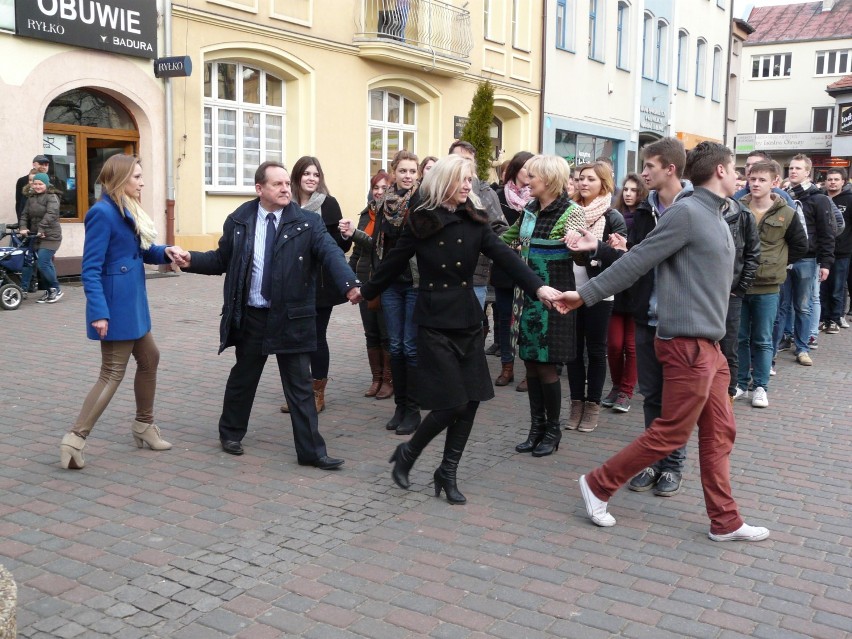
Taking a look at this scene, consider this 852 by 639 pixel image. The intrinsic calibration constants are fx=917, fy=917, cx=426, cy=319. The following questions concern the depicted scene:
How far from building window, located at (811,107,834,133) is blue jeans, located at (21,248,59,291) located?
59.3 meters

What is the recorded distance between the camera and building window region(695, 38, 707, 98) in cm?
3606

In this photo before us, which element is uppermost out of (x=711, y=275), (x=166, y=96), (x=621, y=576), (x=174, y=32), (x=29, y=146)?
(x=174, y=32)

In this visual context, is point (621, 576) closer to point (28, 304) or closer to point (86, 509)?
point (86, 509)

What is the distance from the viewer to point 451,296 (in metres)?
5.04

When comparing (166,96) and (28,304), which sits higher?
(166,96)

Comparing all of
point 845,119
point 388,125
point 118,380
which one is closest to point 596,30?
point 388,125

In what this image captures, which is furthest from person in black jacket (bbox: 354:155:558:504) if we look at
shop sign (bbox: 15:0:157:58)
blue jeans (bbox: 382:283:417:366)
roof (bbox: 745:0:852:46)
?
roof (bbox: 745:0:852:46)

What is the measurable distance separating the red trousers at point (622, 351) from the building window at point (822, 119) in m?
60.6

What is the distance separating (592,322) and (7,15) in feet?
35.6

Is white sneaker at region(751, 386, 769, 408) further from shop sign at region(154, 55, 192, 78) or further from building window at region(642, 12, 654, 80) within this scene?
building window at region(642, 12, 654, 80)

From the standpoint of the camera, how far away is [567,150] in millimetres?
27812

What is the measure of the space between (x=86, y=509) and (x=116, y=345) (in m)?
1.15

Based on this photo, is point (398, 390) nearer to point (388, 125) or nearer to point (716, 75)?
point (388, 125)

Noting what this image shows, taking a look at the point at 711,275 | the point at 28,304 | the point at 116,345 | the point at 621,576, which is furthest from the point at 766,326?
the point at 28,304
